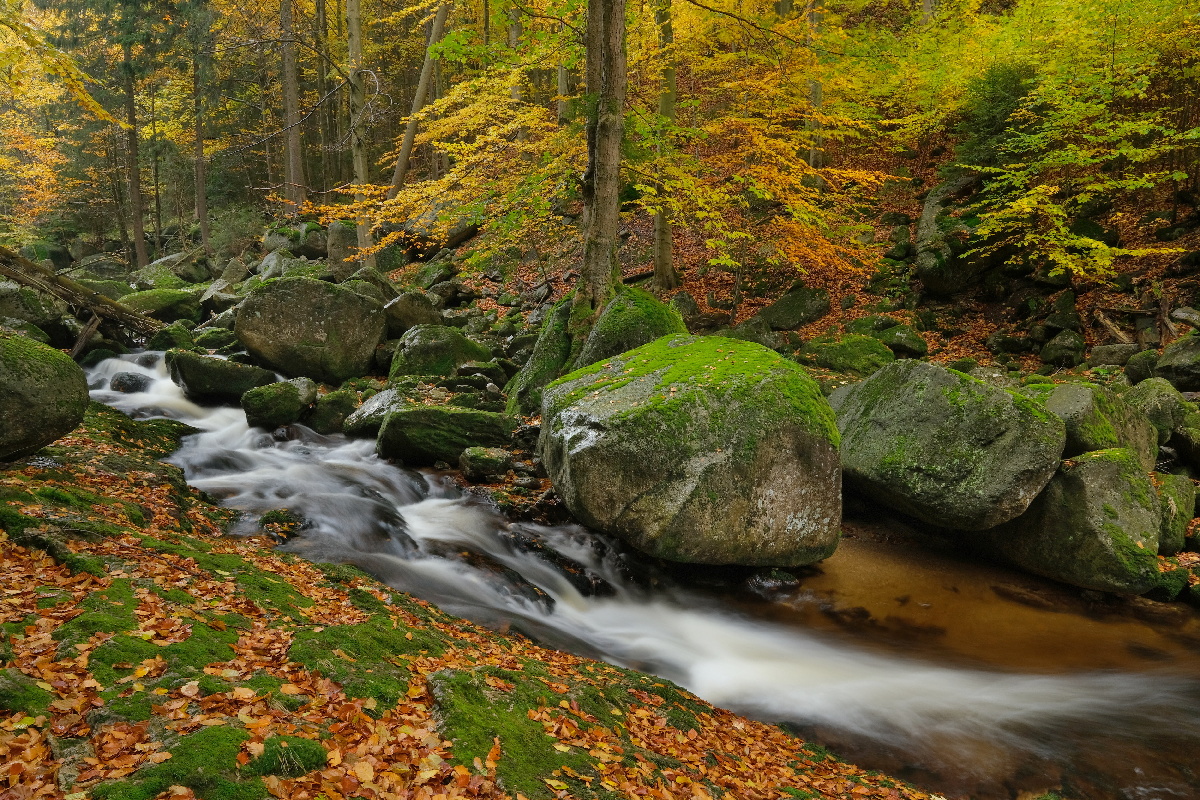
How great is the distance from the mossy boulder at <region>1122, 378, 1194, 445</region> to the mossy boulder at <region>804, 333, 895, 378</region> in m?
3.86

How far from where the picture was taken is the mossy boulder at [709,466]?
6.80 m

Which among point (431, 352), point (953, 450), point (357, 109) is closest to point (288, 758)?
point (953, 450)

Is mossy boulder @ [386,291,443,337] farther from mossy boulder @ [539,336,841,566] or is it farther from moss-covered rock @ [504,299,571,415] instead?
mossy boulder @ [539,336,841,566]

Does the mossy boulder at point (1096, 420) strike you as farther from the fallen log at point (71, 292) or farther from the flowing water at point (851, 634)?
the fallen log at point (71, 292)

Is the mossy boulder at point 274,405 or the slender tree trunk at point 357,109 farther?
the slender tree trunk at point 357,109

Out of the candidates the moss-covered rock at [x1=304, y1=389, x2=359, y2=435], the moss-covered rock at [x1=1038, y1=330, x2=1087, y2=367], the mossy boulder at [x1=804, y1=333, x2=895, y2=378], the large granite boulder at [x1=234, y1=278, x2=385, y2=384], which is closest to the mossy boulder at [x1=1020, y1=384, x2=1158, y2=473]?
the moss-covered rock at [x1=1038, y1=330, x2=1087, y2=367]

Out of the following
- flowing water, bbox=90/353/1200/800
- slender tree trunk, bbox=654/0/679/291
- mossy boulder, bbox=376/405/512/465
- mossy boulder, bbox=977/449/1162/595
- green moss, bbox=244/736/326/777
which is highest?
slender tree trunk, bbox=654/0/679/291

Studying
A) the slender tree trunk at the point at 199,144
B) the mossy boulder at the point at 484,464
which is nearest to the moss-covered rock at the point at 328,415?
the mossy boulder at the point at 484,464

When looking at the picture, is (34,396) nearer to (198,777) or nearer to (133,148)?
(198,777)

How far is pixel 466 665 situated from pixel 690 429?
3629 mm

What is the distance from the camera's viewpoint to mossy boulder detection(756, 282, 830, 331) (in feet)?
48.4

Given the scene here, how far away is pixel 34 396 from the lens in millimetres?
5258

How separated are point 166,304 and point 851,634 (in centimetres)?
1853

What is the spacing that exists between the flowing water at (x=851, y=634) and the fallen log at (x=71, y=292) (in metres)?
5.02
